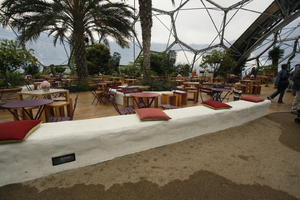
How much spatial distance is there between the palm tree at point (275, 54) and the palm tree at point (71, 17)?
50.3 ft

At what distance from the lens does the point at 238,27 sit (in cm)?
1396

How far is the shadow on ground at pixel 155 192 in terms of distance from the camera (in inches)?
53.2

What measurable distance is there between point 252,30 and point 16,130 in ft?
59.0

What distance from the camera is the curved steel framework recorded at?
438 inches

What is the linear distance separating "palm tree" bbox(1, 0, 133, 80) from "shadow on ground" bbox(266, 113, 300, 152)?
698 centimetres

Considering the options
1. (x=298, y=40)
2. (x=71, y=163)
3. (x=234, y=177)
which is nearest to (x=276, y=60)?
(x=298, y=40)

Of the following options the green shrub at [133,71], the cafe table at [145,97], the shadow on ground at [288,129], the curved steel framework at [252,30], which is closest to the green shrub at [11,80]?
the cafe table at [145,97]

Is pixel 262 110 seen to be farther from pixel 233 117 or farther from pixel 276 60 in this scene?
pixel 276 60

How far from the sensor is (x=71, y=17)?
6.92 meters

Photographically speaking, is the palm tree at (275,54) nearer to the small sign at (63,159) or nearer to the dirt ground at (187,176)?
the dirt ground at (187,176)

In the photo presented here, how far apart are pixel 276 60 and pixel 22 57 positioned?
20062 millimetres

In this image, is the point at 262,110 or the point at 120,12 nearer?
the point at 262,110

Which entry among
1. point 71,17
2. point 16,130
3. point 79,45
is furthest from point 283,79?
point 71,17

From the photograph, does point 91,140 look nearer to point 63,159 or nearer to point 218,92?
point 63,159
